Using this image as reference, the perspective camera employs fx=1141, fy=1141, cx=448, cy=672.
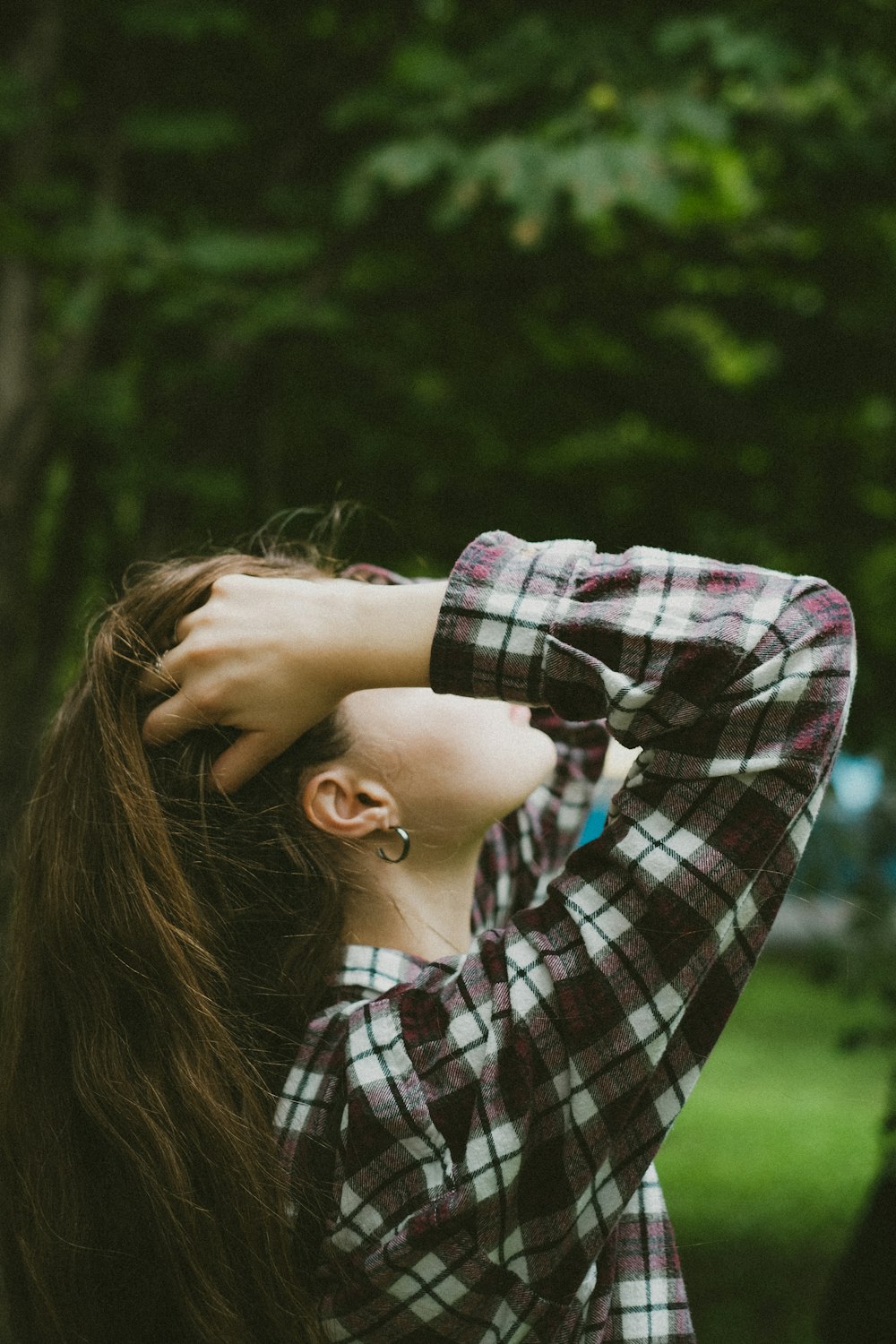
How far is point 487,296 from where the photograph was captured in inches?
146

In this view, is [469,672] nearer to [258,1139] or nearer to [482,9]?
[258,1139]

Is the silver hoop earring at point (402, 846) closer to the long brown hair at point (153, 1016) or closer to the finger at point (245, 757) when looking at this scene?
the long brown hair at point (153, 1016)

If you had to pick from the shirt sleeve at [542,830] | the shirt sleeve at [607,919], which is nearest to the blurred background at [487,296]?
the shirt sleeve at [542,830]

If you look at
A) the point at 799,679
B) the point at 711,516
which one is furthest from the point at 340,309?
the point at 799,679

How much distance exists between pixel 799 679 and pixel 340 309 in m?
2.47

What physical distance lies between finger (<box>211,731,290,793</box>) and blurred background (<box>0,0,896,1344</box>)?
169cm

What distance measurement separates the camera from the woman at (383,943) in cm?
122

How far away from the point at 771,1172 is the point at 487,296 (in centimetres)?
469

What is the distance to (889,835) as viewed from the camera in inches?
149

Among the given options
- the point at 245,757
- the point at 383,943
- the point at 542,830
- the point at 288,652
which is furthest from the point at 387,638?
the point at 542,830

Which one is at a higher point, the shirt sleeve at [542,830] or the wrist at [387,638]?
the wrist at [387,638]

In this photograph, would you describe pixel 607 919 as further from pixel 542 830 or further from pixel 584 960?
pixel 542 830

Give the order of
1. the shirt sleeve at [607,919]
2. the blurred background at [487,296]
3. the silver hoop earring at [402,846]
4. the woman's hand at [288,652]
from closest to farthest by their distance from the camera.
Answer: the shirt sleeve at [607,919] < the woman's hand at [288,652] < the silver hoop earring at [402,846] < the blurred background at [487,296]

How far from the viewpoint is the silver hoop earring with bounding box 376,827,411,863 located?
4.90 feet
